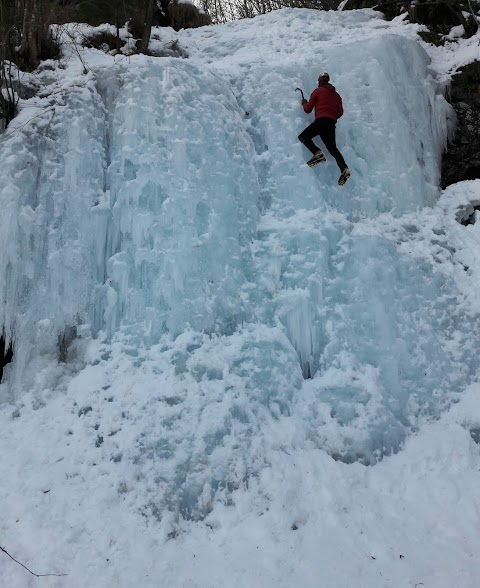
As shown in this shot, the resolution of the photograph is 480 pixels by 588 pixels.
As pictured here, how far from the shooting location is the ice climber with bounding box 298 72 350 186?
5125mm

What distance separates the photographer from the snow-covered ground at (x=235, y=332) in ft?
10.8

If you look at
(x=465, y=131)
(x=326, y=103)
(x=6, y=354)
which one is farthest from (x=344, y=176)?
(x=6, y=354)

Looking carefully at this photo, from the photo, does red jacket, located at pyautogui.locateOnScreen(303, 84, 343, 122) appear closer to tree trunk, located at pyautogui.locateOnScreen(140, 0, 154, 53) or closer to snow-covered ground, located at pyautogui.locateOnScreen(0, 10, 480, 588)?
snow-covered ground, located at pyautogui.locateOnScreen(0, 10, 480, 588)

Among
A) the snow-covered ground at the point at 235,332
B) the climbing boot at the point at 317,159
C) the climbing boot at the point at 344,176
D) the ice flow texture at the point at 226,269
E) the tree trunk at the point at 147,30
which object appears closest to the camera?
the snow-covered ground at the point at 235,332

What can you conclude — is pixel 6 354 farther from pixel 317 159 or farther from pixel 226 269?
pixel 317 159

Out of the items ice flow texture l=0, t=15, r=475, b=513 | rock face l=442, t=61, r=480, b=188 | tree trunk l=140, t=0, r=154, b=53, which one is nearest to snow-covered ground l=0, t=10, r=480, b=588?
ice flow texture l=0, t=15, r=475, b=513

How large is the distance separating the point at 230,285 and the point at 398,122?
314 cm

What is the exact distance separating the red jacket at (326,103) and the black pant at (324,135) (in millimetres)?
73

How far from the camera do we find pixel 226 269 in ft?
15.2

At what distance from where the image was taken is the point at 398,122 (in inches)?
222

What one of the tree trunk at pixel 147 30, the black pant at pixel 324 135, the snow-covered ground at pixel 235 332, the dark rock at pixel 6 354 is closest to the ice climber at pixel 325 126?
the black pant at pixel 324 135

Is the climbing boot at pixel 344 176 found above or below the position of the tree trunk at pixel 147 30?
below

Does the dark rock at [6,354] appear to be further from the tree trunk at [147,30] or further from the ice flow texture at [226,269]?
the tree trunk at [147,30]

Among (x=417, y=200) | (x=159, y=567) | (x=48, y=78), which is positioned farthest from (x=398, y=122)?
(x=159, y=567)
